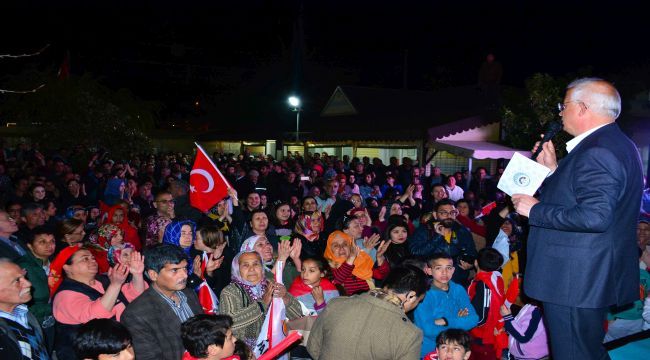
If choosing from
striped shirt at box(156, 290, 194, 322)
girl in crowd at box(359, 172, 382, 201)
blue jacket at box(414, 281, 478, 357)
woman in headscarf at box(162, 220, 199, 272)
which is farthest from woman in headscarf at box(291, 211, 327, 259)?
girl in crowd at box(359, 172, 382, 201)

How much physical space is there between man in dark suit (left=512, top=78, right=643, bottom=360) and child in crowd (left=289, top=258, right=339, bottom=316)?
2.61 metres

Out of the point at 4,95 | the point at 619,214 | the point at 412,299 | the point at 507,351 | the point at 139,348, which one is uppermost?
the point at 4,95

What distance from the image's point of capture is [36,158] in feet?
47.8

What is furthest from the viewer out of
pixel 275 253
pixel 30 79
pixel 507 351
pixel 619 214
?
pixel 30 79

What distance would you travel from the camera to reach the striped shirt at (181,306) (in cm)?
396

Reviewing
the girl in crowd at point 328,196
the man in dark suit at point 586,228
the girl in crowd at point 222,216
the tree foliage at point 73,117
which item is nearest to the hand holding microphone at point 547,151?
the man in dark suit at point 586,228

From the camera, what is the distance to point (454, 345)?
4.12m

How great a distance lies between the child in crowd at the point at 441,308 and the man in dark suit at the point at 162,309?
2.07m

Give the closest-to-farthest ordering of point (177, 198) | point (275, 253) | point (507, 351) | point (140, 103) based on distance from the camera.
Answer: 1. point (507, 351)
2. point (275, 253)
3. point (177, 198)
4. point (140, 103)

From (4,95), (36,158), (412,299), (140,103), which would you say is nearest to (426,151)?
(36,158)

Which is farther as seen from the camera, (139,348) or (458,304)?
(458,304)

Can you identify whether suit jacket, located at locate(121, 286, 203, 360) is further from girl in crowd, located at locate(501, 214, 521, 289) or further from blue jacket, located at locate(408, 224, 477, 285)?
girl in crowd, located at locate(501, 214, 521, 289)

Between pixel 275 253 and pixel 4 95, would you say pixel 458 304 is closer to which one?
pixel 275 253

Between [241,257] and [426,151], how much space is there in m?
16.5
